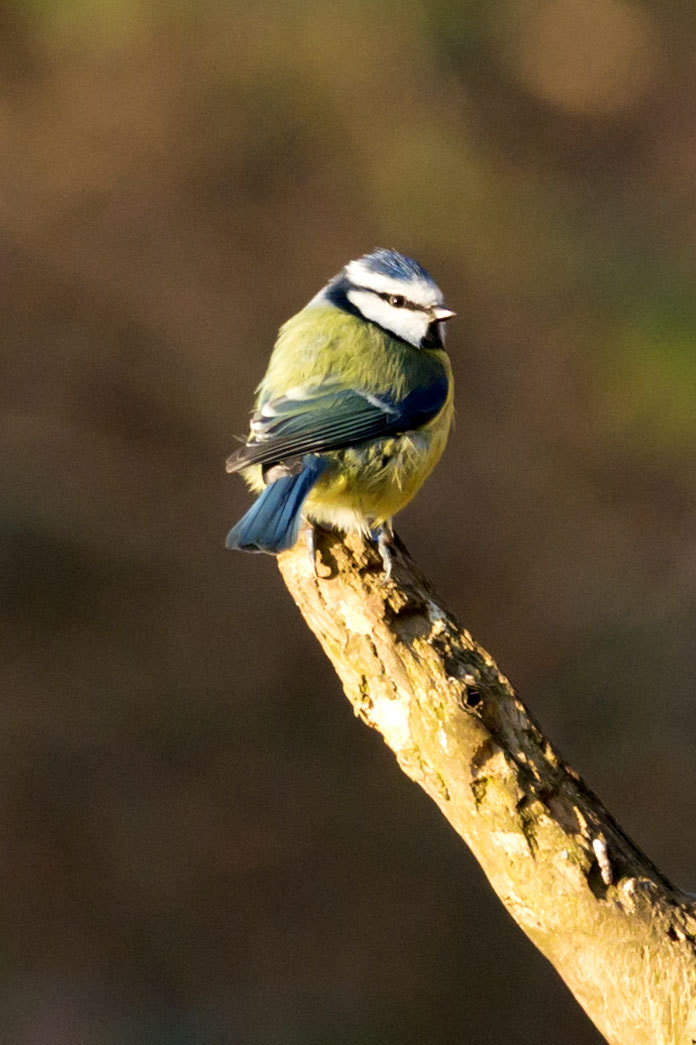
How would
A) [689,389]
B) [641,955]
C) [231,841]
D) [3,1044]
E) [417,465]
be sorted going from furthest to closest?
1. [689,389]
2. [231,841]
3. [3,1044]
4. [417,465]
5. [641,955]

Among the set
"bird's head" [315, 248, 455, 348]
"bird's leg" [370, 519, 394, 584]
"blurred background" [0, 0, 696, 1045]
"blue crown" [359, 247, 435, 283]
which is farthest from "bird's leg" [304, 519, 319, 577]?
"blurred background" [0, 0, 696, 1045]

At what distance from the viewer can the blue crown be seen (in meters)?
2.86

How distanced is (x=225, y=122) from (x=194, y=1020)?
3784 millimetres

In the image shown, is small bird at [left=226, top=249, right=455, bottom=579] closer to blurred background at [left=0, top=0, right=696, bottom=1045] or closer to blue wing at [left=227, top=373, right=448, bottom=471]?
blue wing at [left=227, top=373, right=448, bottom=471]

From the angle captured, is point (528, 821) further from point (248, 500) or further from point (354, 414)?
point (248, 500)

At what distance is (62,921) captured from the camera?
16.1ft

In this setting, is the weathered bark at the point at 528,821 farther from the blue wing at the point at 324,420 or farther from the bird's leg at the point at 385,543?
the blue wing at the point at 324,420

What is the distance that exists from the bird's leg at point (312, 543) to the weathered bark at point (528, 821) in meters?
0.20

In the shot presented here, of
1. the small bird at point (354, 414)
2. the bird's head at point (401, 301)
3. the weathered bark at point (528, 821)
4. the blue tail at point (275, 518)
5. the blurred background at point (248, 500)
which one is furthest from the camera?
the blurred background at point (248, 500)

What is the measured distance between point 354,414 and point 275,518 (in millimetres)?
389

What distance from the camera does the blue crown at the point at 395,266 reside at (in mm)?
2857

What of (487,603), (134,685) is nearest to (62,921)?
(134,685)

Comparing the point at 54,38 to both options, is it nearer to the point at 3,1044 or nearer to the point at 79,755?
the point at 79,755

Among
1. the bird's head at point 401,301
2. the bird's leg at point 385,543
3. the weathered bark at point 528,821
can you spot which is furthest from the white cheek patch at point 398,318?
the weathered bark at point 528,821
